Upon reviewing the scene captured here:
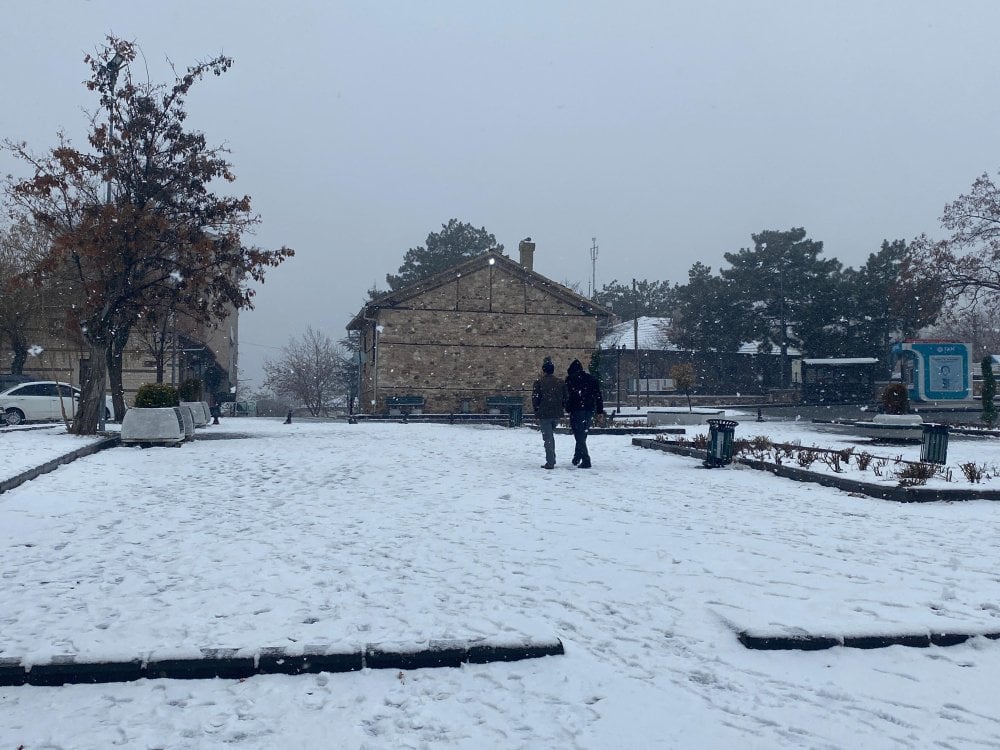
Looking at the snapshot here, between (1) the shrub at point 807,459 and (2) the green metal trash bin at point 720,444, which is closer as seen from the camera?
(1) the shrub at point 807,459

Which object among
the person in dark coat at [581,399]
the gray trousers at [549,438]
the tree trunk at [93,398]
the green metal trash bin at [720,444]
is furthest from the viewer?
the tree trunk at [93,398]

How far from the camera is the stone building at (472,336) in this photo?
120 feet

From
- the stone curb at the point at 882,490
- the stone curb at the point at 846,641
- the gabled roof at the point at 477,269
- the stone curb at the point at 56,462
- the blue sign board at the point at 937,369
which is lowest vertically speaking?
the stone curb at the point at 846,641

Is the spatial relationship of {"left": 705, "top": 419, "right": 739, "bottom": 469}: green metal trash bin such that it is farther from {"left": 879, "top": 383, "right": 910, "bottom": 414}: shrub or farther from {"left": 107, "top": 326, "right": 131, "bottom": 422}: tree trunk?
{"left": 107, "top": 326, "right": 131, "bottom": 422}: tree trunk

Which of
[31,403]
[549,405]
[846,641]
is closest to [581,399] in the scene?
[549,405]

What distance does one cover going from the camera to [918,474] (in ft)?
33.3

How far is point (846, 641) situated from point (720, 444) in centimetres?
883

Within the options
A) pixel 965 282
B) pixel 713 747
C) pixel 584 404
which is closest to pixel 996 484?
pixel 584 404

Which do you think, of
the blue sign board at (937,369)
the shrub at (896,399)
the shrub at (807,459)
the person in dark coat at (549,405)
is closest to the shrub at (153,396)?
the person in dark coat at (549,405)

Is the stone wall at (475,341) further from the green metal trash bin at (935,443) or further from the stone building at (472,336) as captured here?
the green metal trash bin at (935,443)

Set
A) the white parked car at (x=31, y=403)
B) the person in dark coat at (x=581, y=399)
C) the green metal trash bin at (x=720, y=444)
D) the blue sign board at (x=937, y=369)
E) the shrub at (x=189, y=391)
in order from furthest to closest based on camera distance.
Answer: the blue sign board at (x=937, y=369) → the white parked car at (x=31, y=403) → the shrub at (x=189, y=391) → the green metal trash bin at (x=720, y=444) → the person in dark coat at (x=581, y=399)

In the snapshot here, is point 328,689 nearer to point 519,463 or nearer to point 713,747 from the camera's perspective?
point 713,747

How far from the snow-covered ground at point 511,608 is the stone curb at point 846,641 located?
0.22ft

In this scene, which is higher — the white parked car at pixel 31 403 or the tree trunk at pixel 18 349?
the tree trunk at pixel 18 349
